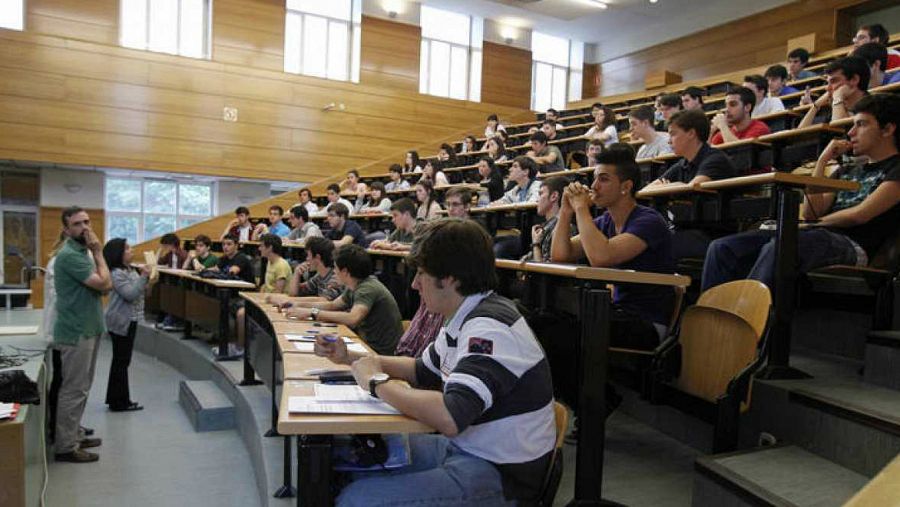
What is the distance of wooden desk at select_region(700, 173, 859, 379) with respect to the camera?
1.97 metres

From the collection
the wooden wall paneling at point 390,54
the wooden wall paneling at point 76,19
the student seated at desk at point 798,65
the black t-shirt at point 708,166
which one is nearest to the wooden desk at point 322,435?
the black t-shirt at point 708,166

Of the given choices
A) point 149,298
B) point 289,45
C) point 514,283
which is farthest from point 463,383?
point 289,45

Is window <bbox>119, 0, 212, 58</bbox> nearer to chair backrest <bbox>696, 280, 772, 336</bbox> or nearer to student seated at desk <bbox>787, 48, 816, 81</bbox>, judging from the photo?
student seated at desk <bbox>787, 48, 816, 81</bbox>

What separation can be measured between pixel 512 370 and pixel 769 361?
45.2 inches

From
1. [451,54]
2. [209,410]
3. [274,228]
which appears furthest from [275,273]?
[451,54]

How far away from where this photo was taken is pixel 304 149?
10547 mm

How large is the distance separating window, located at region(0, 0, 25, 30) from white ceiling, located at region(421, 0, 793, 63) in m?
6.74

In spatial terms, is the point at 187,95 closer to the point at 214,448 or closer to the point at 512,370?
the point at 214,448

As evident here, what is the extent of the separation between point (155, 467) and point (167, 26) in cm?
893

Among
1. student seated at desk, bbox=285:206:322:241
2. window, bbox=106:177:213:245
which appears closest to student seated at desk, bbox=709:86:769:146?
student seated at desk, bbox=285:206:322:241

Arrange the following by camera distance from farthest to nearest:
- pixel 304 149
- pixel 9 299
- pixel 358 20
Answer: pixel 358 20
pixel 304 149
pixel 9 299

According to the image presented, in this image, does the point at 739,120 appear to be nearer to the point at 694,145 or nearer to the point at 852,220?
the point at 694,145

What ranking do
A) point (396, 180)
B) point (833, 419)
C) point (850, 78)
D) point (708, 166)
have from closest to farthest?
point (833, 419), point (708, 166), point (850, 78), point (396, 180)

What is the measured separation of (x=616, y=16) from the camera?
40.3 ft
